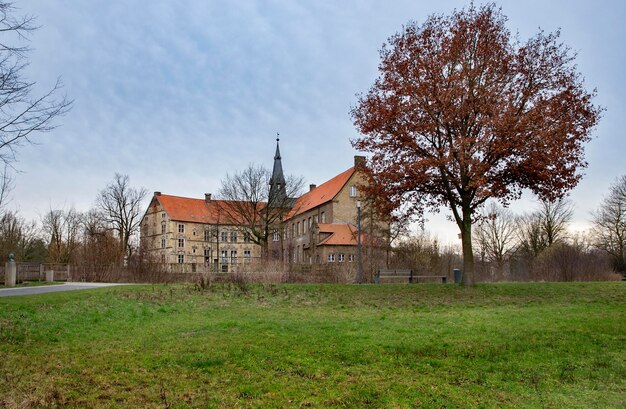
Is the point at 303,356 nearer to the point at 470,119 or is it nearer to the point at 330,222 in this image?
the point at 470,119

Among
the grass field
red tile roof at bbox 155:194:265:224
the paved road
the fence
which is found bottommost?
the grass field

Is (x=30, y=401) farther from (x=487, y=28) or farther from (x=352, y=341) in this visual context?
(x=487, y=28)

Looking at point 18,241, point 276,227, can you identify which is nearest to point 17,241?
point 18,241

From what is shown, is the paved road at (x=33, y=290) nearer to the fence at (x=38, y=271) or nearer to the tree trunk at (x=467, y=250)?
the fence at (x=38, y=271)

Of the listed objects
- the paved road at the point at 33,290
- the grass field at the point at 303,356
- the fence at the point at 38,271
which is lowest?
the grass field at the point at 303,356

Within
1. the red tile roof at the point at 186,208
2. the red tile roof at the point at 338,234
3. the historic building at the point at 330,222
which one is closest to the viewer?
the red tile roof at the point at 338,234

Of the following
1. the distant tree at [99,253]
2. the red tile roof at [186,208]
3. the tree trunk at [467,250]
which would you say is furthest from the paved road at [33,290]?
the red tile roof at [186,208]

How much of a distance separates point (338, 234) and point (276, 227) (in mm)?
7816

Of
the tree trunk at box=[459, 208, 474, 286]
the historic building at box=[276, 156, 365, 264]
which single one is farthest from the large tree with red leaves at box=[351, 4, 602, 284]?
the historic building at box=[276, 156, 365, 264]

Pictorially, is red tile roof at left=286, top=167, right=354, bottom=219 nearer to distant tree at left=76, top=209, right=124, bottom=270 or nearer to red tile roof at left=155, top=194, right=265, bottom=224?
red tile roof at left=155, top=194, right=265, bottom=224

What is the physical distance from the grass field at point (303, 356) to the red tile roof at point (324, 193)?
4898cm

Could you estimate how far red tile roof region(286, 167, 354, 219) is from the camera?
64688 millimetres

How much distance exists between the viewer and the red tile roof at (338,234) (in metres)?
58.2

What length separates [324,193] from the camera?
6888 cm
